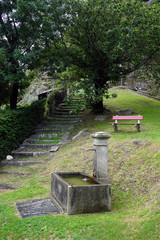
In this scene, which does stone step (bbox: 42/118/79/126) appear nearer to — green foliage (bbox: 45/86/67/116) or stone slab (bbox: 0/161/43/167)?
green foliage (bbox: 45/86/67/116)

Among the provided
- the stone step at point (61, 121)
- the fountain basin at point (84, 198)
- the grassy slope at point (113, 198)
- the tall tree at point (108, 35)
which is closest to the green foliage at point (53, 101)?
the stone step at point (61, 121)

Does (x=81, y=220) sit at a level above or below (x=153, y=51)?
below

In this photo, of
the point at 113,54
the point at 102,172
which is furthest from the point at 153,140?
the point at 113,54

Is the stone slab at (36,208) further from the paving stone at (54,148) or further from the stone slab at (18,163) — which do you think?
the paving stone at (54,148)

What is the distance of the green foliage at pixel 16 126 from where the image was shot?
10430 mm

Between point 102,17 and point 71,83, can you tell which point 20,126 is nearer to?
point 71,83

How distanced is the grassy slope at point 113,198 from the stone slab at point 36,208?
7.4 inches

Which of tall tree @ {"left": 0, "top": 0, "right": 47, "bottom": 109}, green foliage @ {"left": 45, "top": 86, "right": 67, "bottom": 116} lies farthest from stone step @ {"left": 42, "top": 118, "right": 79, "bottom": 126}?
tall tree @ {"left": 0, "top": 0, "right": 47, "bottom": 109}

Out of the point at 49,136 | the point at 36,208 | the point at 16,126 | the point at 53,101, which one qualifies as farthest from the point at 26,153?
the point at 53,101

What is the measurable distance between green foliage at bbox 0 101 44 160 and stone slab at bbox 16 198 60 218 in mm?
4927

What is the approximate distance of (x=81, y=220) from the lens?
15.2 ft

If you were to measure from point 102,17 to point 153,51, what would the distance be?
3.58 m

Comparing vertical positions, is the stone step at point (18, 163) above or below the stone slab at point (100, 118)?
below

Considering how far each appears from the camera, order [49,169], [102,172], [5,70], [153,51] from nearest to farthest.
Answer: [102,172]
[49,169]
[5,70]
[153,51]
